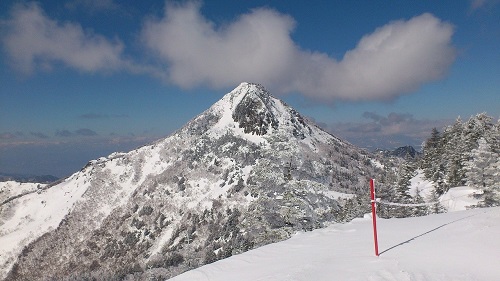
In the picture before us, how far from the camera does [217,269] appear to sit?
10.3 meters

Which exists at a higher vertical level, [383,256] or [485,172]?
[485,172]

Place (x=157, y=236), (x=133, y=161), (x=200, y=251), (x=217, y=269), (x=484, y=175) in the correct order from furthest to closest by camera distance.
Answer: (x=133, y=161)
(x=157, y=236)
(x=200, y=251)
(x=484, y=175)
(x=217, y=269)

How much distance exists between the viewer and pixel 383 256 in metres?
9.40

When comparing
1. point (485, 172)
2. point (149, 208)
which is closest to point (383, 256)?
point (485, 172)

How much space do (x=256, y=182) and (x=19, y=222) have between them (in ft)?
579

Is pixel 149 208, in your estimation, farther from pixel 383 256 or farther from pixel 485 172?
pixel 383 256

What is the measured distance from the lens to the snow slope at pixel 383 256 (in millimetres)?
8086

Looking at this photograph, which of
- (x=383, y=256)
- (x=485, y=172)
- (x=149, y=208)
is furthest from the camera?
(x=149, y=208)

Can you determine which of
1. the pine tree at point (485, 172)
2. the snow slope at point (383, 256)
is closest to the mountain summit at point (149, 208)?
the pine tree at point (485, 172)

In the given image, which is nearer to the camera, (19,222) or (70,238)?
(70,238)

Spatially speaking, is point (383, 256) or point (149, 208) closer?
point (383, 256)

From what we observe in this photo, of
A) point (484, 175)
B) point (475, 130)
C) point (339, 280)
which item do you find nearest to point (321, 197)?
point (339, 280)

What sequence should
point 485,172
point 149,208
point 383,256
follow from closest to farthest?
1. point 383,256
2. point 485,172
3. point 149,208

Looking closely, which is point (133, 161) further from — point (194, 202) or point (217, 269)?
point (217, 269)
